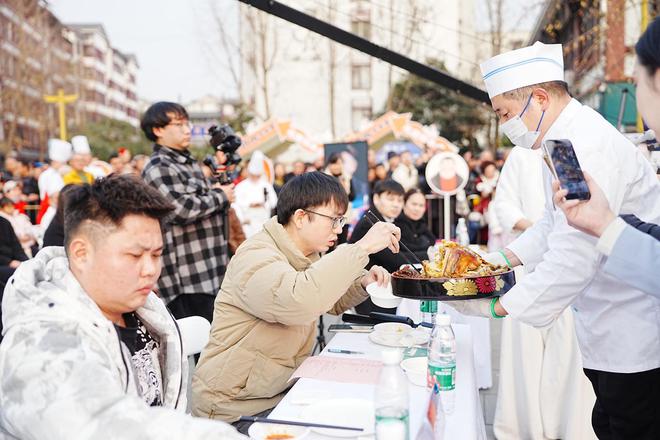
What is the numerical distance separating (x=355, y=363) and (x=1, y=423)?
52.3 inches

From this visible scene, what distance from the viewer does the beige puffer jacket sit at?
2.21 m

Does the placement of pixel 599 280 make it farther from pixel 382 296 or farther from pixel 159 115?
pixel 159 115

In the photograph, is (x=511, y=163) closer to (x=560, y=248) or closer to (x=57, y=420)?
(x=560, y=248)

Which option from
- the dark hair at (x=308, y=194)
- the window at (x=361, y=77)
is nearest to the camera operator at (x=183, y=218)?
the dark hair at (x=308, y=194)

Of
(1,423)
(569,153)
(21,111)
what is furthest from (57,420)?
(21,111)

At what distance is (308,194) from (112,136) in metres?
36.7

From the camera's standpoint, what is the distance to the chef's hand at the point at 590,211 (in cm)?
173

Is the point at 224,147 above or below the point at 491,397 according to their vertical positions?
above

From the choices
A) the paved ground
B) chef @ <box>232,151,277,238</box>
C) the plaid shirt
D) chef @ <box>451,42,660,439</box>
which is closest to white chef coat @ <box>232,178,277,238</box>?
chef @ <box>232,151,277,238</box>

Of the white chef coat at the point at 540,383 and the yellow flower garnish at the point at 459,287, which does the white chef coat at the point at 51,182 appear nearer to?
the white chef coat at the point at 540,383

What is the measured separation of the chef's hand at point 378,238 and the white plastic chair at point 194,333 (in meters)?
0.77

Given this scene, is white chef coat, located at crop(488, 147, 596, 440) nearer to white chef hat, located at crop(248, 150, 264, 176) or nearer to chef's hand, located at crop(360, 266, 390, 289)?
chef's hand, located at crop(360, 266, 390, 289)

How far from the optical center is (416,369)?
2.27m

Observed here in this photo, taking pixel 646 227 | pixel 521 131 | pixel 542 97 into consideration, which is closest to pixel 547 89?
pixel 542 97
